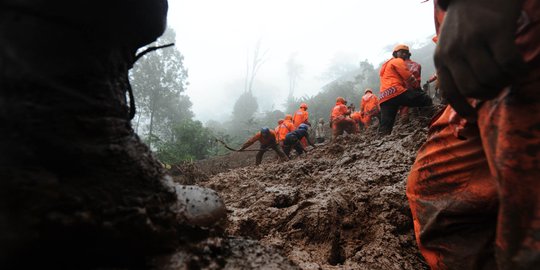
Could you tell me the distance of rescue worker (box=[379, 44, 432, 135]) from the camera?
5.51m

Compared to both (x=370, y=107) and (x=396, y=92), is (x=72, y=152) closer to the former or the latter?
(x=396, y=92)

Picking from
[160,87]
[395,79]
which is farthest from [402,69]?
[160,87]

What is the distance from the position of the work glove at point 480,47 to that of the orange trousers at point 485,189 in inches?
4.6

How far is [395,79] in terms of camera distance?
18.3 feet

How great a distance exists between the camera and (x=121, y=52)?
0.81 metres

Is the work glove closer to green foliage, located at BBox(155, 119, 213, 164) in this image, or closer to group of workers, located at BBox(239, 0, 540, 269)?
group of workers, located at BBox(239, 0, 540, 269)

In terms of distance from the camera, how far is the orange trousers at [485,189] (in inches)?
29.5

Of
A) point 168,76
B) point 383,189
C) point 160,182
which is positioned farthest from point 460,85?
point 168,76

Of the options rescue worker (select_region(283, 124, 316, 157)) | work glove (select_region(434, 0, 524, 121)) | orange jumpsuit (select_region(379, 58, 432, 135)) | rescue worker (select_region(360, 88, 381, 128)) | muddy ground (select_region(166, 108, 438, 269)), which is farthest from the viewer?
rescue worker (select_region(360, 88, 381, 128))

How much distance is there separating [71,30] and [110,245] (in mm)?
437

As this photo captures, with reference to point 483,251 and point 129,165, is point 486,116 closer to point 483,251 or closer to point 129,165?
point 483,251

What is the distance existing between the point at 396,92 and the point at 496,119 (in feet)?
16.5

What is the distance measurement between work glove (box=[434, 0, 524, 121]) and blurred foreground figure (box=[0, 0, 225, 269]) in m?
0.75

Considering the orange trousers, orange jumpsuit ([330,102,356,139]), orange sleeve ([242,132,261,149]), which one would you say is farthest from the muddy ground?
orange jumpsuit ([330,102,356,139])
